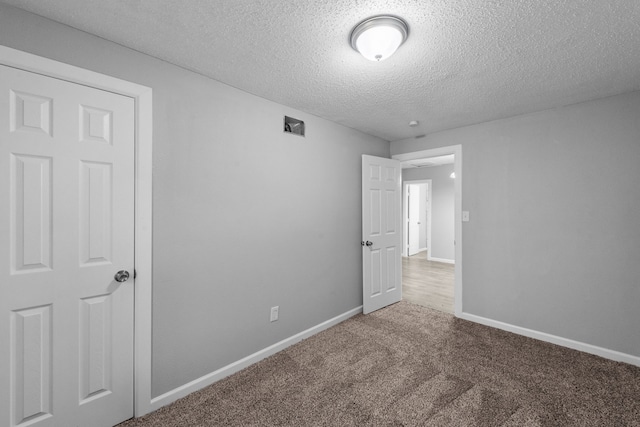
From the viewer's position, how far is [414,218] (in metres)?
7.85

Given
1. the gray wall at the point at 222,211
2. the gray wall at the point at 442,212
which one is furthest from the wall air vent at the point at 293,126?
the gray wall at the point at 442,212

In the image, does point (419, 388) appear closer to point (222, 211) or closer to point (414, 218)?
point (222, 211)

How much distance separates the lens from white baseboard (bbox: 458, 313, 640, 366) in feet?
7.86

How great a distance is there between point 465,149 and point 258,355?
3.18m

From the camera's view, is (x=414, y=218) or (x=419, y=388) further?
(x=414, y=218)

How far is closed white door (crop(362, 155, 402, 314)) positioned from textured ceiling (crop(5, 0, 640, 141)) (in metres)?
1.17

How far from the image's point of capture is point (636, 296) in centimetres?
236

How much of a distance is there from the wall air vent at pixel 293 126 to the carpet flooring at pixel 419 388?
2108mm

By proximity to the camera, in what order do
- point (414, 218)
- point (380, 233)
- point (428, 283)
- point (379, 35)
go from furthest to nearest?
1. point (414, 218)
2. point (428, 283)
3. point (380, 233)
4. point (379, 35)

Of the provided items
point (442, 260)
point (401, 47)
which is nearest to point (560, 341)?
point (401, 47)

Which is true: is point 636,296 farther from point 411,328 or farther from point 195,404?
point 195,404

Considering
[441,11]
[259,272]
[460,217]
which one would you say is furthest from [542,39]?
[259,272]

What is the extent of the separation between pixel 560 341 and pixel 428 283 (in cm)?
225

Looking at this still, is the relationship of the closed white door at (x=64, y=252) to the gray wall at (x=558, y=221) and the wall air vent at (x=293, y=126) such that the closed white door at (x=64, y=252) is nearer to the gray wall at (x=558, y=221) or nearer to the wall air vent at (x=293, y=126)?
the wall air vent at (x=293, y=126)
